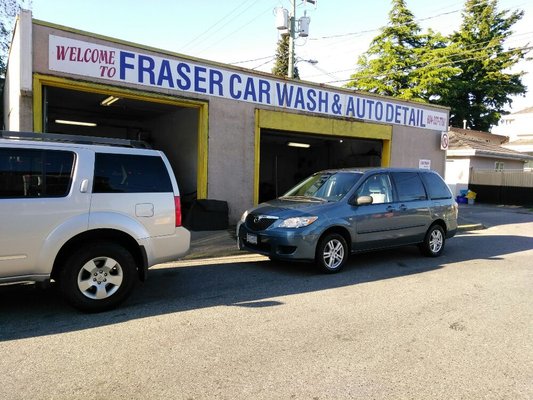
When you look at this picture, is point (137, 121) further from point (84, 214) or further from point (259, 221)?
point (84, 214)

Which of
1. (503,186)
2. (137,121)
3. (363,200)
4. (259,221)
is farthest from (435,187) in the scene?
(503,186)

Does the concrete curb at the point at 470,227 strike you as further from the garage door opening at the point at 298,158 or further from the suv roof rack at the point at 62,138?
the suv roof rack at the point at 62,138

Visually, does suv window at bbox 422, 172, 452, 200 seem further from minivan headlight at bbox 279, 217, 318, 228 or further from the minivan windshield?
minivan headlight at bbox 279, 217, 318, 228

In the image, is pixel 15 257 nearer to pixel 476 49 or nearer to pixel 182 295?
pixel 182 295

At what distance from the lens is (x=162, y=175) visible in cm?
543

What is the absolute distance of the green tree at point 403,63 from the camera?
33.2 meters

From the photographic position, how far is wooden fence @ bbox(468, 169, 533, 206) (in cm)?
2394

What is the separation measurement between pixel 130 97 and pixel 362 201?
19.6ft

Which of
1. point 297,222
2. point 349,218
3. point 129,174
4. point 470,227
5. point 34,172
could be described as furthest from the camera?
point 470,227

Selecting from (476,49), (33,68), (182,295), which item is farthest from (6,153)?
(476,49)

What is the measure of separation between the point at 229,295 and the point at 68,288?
6.54ft

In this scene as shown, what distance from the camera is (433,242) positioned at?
879 cm

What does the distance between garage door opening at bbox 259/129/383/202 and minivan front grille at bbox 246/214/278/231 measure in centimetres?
1094

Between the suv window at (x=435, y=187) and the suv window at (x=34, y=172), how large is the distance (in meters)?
6.76
